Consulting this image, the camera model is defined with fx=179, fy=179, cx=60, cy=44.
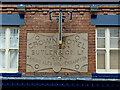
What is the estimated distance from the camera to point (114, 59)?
23.0 ft

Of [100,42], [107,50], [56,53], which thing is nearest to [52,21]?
[56,53]

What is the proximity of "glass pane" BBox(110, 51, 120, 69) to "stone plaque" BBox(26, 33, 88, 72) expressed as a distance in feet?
3.34

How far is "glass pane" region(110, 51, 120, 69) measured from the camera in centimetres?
699

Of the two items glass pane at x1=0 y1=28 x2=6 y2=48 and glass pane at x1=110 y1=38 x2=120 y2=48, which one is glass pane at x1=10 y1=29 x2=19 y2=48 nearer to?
glass pane at x1=0 y1=28 x2=6 y2=48

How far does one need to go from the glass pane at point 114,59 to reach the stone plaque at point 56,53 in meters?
1.02

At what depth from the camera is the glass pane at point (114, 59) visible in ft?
22.9

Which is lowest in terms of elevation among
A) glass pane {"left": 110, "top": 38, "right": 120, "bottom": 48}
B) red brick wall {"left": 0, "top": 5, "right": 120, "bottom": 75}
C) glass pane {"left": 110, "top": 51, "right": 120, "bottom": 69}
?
glass pane {"left": 110, "top": 51, "right": 120, "bottom": 69}

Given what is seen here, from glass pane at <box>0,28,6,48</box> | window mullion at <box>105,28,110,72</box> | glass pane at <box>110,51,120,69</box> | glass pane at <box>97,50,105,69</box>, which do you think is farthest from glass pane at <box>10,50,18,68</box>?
glass pane at <box>110,51,120,69</box>

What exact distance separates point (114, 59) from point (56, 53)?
2281 millimetres

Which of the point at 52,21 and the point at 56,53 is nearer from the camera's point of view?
the point at 56,53

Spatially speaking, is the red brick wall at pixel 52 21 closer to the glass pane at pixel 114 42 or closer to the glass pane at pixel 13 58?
the glass pane at pixel 13 58

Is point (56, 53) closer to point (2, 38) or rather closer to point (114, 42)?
point (2, 38)

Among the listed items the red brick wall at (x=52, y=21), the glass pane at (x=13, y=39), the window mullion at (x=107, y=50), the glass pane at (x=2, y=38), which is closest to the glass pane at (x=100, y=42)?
the window mullion at (x=107, y=50)

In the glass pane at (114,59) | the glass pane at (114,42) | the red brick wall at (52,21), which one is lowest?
the glass pane at (114,59)
